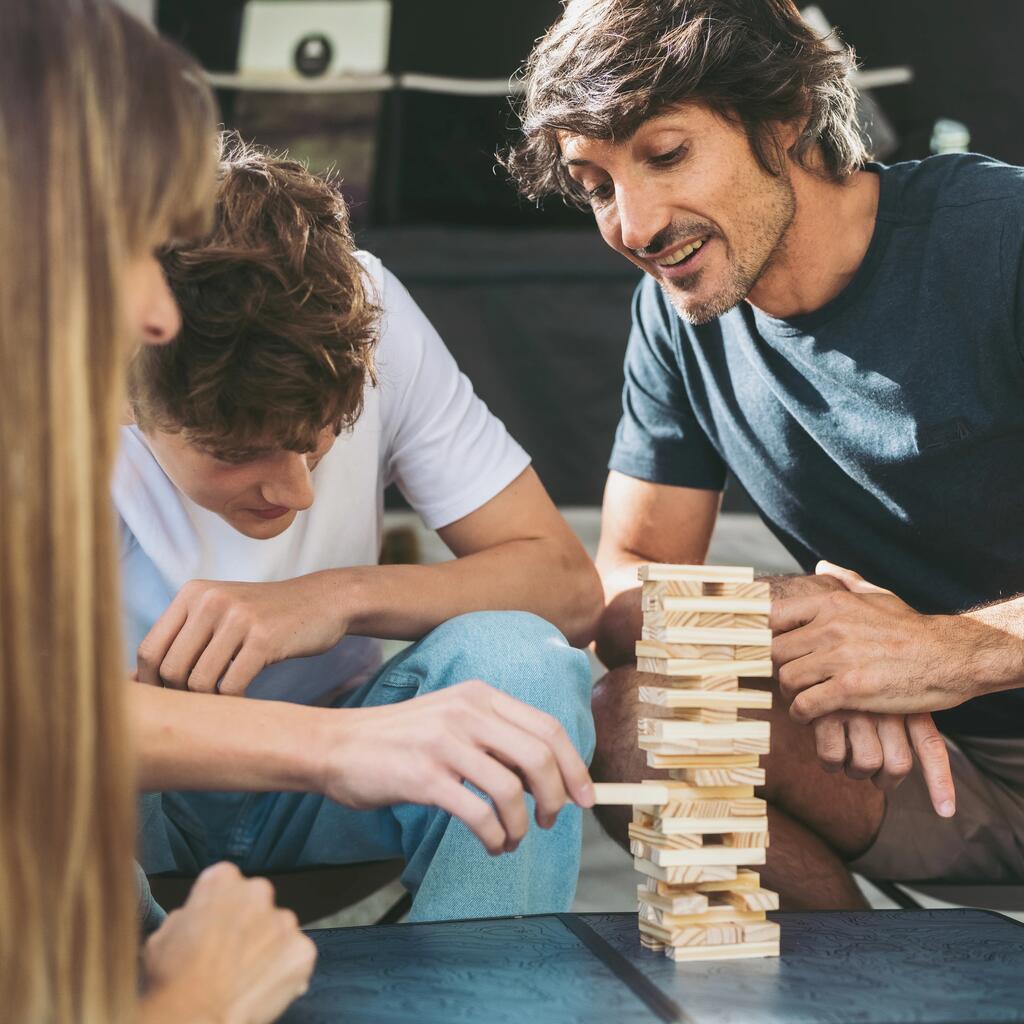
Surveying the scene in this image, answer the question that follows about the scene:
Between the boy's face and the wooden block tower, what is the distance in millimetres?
452

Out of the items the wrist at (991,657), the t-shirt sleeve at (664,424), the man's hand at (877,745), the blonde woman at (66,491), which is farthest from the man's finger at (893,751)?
the blonde woman at (66,491)

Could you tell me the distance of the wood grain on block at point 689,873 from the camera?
4.07 feet

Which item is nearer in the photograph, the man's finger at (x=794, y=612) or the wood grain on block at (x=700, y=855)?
the wood grain on block at (x=700, y=855)

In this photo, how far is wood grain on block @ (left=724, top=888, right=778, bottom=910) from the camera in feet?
4.12

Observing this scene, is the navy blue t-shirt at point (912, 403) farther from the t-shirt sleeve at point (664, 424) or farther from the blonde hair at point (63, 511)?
the blonde hair at point (63, 511)

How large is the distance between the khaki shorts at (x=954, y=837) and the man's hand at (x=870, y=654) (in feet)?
1.06

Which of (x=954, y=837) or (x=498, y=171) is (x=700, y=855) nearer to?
(x=954, y=837)

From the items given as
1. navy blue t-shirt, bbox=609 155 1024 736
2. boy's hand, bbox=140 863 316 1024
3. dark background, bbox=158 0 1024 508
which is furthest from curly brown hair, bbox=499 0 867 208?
dark background, bbox=158 0 1024 508

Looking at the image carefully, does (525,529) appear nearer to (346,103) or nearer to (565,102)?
(565,102)

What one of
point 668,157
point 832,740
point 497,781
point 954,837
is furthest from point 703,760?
point 668,157

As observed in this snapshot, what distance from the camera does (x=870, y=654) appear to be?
1615 mm

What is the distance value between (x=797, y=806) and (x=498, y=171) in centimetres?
205

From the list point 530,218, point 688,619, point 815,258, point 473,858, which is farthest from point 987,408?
point 530,218

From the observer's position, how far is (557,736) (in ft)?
3.73
